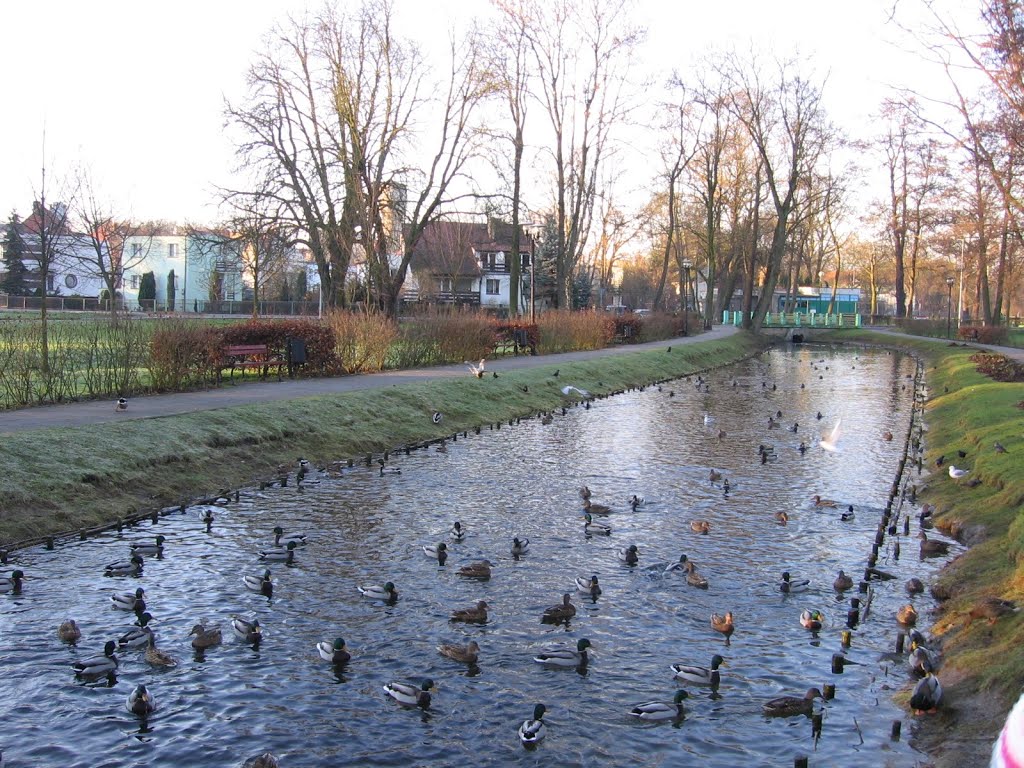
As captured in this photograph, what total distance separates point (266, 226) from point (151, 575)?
2736 cm

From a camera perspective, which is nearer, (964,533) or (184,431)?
(964,533)

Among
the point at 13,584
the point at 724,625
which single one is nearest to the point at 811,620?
the point at 724,625

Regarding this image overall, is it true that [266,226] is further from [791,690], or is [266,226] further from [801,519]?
[791,690]

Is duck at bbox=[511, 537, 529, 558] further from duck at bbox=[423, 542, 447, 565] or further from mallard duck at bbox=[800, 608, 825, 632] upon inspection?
mallard duck at bbox=[800, 608, 825, 632]

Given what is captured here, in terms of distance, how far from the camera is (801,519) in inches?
535

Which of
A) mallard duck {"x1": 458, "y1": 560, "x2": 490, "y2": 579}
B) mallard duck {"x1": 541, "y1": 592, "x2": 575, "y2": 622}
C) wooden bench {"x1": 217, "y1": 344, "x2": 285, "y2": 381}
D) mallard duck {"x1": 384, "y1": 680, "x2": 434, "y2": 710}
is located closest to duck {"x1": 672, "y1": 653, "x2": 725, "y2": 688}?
mallard duck {"x1": 541, "y1": 592, "x2": 575, "y2": 622}

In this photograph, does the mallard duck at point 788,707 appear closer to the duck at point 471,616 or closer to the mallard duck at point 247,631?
the duck at point 471,616

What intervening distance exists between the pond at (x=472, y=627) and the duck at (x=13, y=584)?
0.10 meters

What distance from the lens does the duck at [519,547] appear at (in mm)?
11375

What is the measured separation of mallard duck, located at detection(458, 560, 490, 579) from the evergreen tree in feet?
192

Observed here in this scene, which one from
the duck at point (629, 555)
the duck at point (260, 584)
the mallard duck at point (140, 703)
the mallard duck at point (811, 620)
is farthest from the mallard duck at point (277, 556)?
the mallard duck at point (811, 620)

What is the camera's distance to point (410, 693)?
286 inches

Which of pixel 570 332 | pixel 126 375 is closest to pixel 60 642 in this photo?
pixel 126 375

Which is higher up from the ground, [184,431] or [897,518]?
[184,431]
